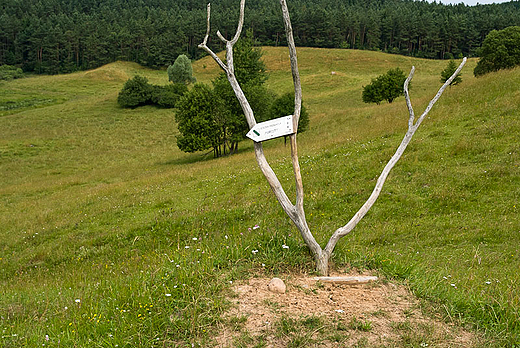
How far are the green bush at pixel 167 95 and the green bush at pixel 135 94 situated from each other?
103cm

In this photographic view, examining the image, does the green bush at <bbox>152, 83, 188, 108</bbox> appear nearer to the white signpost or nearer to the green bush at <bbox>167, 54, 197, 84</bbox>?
the green bush at <bbox>167, 54, 197, 84</bbox>

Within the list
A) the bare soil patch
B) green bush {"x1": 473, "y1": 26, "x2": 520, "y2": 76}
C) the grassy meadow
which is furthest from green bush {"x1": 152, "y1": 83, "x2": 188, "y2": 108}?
the bare soil patch

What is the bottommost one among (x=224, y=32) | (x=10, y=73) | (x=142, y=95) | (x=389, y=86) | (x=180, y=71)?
(x=142, y=95)

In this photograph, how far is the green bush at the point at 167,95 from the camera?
6225 cm

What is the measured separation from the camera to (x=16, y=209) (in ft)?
65.2

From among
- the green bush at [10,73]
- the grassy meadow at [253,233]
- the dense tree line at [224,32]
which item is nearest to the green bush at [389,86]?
the grassy meadow at [253,233]

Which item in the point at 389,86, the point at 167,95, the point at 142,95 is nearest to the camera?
the point at 389,86

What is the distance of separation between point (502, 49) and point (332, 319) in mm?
43987

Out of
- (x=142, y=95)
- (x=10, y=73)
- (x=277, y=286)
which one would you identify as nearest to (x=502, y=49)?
(x=277, y=286)

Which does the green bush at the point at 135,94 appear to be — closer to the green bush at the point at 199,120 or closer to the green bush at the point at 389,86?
the green bush at the point at 199,120

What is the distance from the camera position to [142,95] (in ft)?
206

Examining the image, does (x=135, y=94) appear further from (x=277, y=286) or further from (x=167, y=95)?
(x=277, y=286)

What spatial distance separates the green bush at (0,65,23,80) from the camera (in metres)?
90.4

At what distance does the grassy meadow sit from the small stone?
0.43 m
